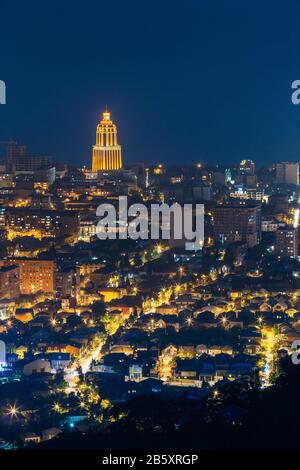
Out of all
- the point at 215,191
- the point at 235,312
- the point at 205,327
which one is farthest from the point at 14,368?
the point at 215,191

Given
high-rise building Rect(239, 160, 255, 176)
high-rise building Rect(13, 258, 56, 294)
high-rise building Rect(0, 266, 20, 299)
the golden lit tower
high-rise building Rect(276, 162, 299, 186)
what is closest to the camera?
high-rise building Rect(0, 266, 20, 299)

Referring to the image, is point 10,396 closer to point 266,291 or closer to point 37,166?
point 266,291

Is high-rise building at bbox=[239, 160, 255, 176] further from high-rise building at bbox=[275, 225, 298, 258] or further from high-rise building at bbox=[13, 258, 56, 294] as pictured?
high-rise building at bbox=[13, 258, 56, 294]

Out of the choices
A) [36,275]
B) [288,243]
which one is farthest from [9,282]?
[288,243]

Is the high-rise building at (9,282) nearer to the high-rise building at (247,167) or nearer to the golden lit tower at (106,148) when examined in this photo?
the golden lit tower at (106,148)

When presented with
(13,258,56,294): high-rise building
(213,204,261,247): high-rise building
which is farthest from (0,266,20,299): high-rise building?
(213,204,261,247): high-rise building

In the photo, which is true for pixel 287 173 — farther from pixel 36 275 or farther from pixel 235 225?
pixel 36 275
